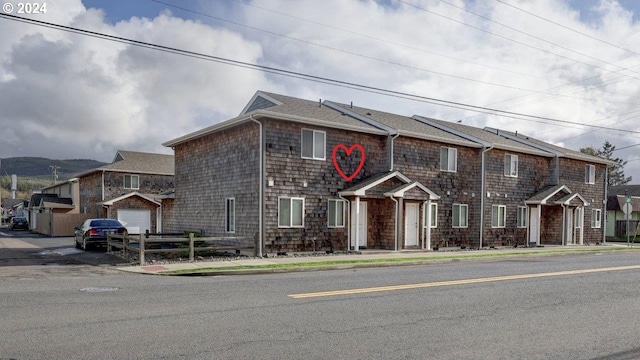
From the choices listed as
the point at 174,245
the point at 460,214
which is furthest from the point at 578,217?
the point at 174,245

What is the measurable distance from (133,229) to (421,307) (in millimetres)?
34328

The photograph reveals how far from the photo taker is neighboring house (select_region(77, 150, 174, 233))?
39562 millimetres

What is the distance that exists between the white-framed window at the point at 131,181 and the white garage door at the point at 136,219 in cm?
386

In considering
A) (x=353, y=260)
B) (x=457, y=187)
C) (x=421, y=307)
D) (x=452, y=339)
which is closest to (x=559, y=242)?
(x=457, y=187)

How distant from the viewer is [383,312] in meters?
8.86

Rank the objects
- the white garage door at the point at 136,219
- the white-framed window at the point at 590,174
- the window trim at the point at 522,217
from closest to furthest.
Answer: the window trim at the point at 522,217, the white-framed window at the point at 590,174, the white garage door at the point at 136,219

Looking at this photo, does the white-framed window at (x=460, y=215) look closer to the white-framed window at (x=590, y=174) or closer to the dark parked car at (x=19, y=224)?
the white-framed window at (x=590, y=174)

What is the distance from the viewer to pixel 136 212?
40094 millimetres

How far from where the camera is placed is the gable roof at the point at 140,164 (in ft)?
141

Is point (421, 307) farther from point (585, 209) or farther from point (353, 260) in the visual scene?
point (585, 209)

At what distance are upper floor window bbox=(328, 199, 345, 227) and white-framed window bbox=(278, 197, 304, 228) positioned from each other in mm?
1613

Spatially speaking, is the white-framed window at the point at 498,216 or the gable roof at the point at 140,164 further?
the gable roof at the point at 140,164

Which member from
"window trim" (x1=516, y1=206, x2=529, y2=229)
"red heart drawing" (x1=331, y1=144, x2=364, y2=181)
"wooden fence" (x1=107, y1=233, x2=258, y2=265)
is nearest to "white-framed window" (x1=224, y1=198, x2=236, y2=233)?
"wooden fence" (x1=107, y1=233, x2=258, y2=265)

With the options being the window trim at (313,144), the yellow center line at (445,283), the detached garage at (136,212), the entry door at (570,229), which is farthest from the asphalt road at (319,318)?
the detached garage at (136,212)
